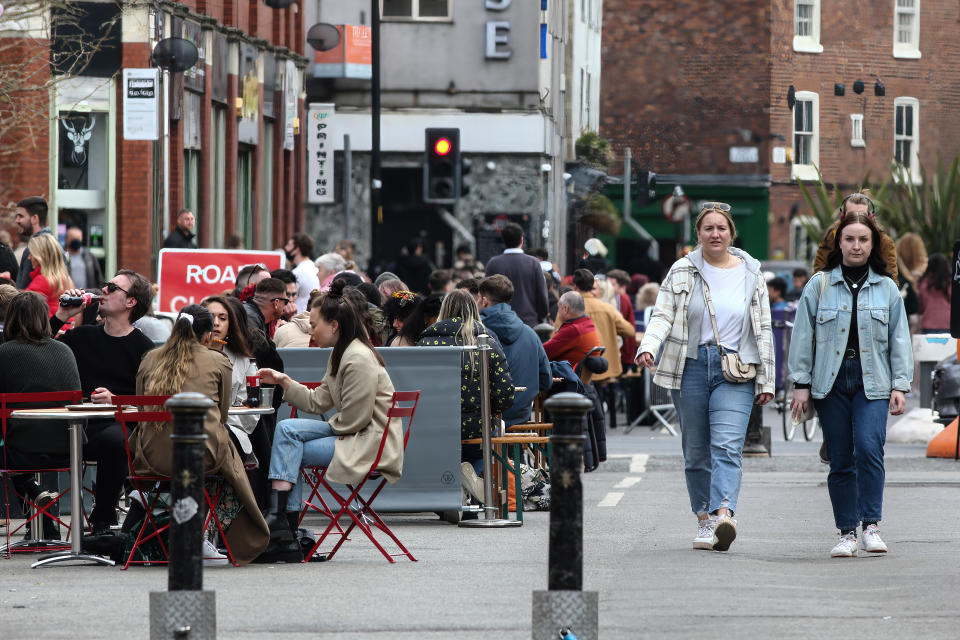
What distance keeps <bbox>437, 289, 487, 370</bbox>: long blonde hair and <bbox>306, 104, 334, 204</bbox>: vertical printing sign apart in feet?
83.9

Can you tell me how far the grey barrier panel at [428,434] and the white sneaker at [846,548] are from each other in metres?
2.70

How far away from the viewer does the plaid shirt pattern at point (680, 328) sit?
37.4 ft

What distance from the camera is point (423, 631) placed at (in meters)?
8.35

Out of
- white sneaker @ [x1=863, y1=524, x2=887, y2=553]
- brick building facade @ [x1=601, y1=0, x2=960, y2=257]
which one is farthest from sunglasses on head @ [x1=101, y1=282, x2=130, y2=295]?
brick building facade @ [x1=601, y1=0, x2=960, y2=257]

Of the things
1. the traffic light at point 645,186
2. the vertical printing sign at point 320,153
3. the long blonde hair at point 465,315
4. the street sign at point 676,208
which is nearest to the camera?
the long blonde hair at point 465,315

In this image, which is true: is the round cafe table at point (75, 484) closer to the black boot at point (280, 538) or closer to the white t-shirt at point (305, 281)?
the black boot at point (280, 538)

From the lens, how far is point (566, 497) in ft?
24.4

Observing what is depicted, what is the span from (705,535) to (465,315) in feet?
8.59

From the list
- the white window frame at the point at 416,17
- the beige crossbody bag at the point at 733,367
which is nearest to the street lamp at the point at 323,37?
the white window frame at the point at 416,17

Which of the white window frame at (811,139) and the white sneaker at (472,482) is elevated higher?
the white window frame at (811,139)

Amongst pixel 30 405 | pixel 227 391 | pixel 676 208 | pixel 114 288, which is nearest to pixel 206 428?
pixel 227 391

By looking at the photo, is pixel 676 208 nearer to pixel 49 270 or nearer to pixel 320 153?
pixel 320 153

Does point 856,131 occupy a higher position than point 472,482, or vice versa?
point 856,131

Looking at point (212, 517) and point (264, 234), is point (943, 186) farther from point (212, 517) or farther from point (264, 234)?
point (212, 517)
